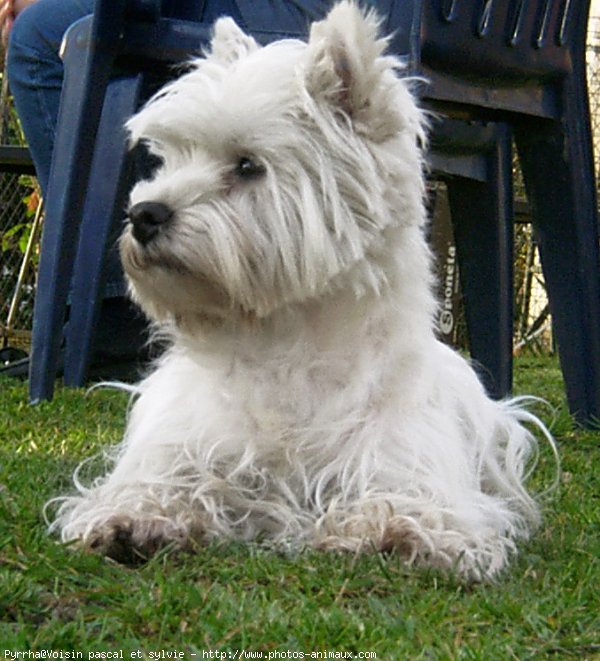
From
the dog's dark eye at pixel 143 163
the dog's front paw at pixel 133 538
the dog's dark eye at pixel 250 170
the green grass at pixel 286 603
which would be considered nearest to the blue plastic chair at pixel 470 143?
the dog's dark eye at pixel 143 163

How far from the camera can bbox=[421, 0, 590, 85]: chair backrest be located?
3621 mm

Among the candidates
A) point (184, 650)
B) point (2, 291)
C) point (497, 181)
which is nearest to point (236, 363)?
Result: point (184, 650)

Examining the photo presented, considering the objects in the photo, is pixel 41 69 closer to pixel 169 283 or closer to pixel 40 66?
pixel 40 66

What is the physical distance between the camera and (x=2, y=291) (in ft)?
27.2

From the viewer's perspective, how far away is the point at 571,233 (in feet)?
14.2

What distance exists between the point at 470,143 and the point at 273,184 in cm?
188

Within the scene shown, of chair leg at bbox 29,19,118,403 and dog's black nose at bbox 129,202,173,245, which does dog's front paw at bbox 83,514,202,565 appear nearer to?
dog's black nose at bbox 129,202,173,245

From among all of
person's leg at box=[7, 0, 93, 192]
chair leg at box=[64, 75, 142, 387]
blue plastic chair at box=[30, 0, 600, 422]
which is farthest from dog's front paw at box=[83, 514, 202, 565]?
person's leg at box=[7, 0, 93, 192]

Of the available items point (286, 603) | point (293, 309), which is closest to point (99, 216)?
point (293, 309)

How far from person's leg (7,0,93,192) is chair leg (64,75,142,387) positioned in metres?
0.69

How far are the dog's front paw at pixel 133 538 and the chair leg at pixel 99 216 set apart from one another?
2307 mm

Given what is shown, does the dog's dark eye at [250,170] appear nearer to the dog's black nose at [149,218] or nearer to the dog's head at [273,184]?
the dog's head at [273,184]

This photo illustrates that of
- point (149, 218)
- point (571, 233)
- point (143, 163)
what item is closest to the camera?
point (149, 218)

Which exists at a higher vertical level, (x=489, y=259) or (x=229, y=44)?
(x=229, y=44)
